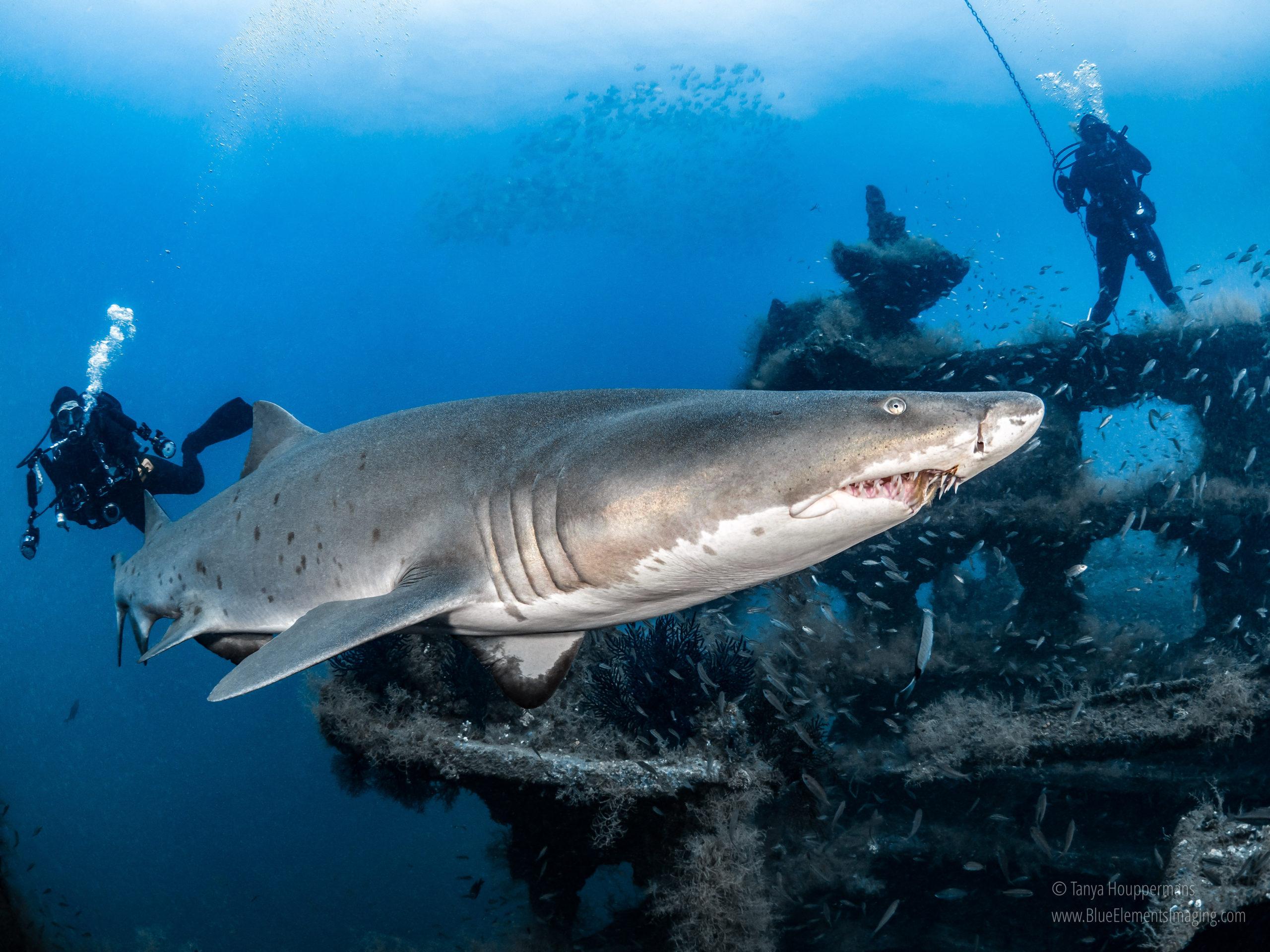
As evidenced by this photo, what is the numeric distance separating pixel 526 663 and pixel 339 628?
4.97 ft

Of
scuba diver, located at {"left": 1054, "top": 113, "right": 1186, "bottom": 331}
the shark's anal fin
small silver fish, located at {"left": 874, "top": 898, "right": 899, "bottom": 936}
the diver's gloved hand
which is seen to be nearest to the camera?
the shark's anal fin

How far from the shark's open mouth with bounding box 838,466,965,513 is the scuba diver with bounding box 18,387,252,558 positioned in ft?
32.2

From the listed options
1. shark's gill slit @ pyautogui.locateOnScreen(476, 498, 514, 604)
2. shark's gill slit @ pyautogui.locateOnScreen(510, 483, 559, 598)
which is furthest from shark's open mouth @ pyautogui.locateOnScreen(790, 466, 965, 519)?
shark's gill slit @ pyautogui.locateOnScreen(476, 498, 514, 604)

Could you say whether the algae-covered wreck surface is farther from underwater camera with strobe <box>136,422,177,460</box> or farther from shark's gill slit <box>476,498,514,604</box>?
underwater camera with strobe <box>136,422,177,460</box>

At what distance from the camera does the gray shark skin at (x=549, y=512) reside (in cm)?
196

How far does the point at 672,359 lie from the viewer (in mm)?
98625

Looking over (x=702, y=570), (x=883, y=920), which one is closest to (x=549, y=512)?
(x=702, y=570)

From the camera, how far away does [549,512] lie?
251 cm

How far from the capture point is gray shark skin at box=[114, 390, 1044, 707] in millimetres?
1956

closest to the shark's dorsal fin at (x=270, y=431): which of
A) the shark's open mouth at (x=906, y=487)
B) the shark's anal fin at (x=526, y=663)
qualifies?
the shark's anal fin at (x=526, y=663)

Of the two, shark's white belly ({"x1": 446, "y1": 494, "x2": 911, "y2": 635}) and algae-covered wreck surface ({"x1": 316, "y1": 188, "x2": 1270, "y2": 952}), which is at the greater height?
shark's white belly ({"x1": 446, "y1": 494, "x2": 911, "y2": 635})

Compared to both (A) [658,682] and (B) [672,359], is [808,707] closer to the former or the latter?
(A) [658,682]

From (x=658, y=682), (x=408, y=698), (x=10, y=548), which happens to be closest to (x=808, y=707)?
(x=658, y=682)

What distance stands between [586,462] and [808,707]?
5460 mm
